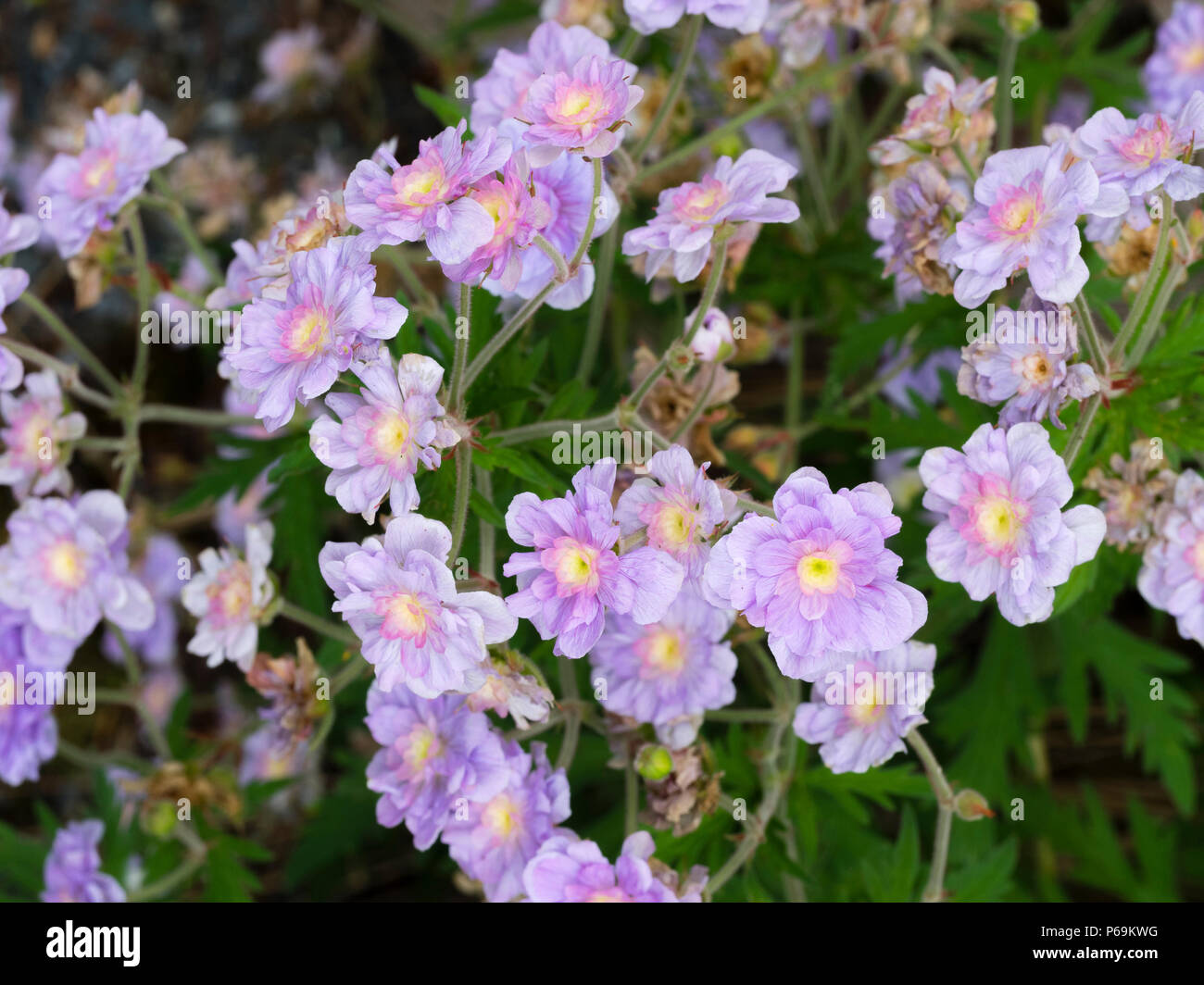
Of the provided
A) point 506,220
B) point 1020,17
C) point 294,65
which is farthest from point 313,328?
point 294,65

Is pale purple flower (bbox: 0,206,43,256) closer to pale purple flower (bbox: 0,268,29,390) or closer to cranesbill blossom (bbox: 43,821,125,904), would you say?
pale purple flower (bbox: 0,268,29,390)

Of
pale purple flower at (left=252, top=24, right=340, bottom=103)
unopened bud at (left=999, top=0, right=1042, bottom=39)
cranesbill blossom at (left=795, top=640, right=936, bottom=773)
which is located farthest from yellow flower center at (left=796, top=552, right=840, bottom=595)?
pale purple flower at (left=252, top=24, right=340, bottom=103)

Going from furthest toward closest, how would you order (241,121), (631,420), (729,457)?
(241,121)
(729,457)
(631,420)

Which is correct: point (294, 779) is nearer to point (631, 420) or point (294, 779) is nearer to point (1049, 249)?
point (631, 420)

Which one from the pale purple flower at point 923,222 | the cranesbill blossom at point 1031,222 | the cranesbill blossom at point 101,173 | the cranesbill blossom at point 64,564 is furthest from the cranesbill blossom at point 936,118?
the cranesbill blossom at point 64,564

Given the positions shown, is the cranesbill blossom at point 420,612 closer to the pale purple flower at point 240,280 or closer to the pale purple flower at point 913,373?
the pale purple flower at point 240,280
